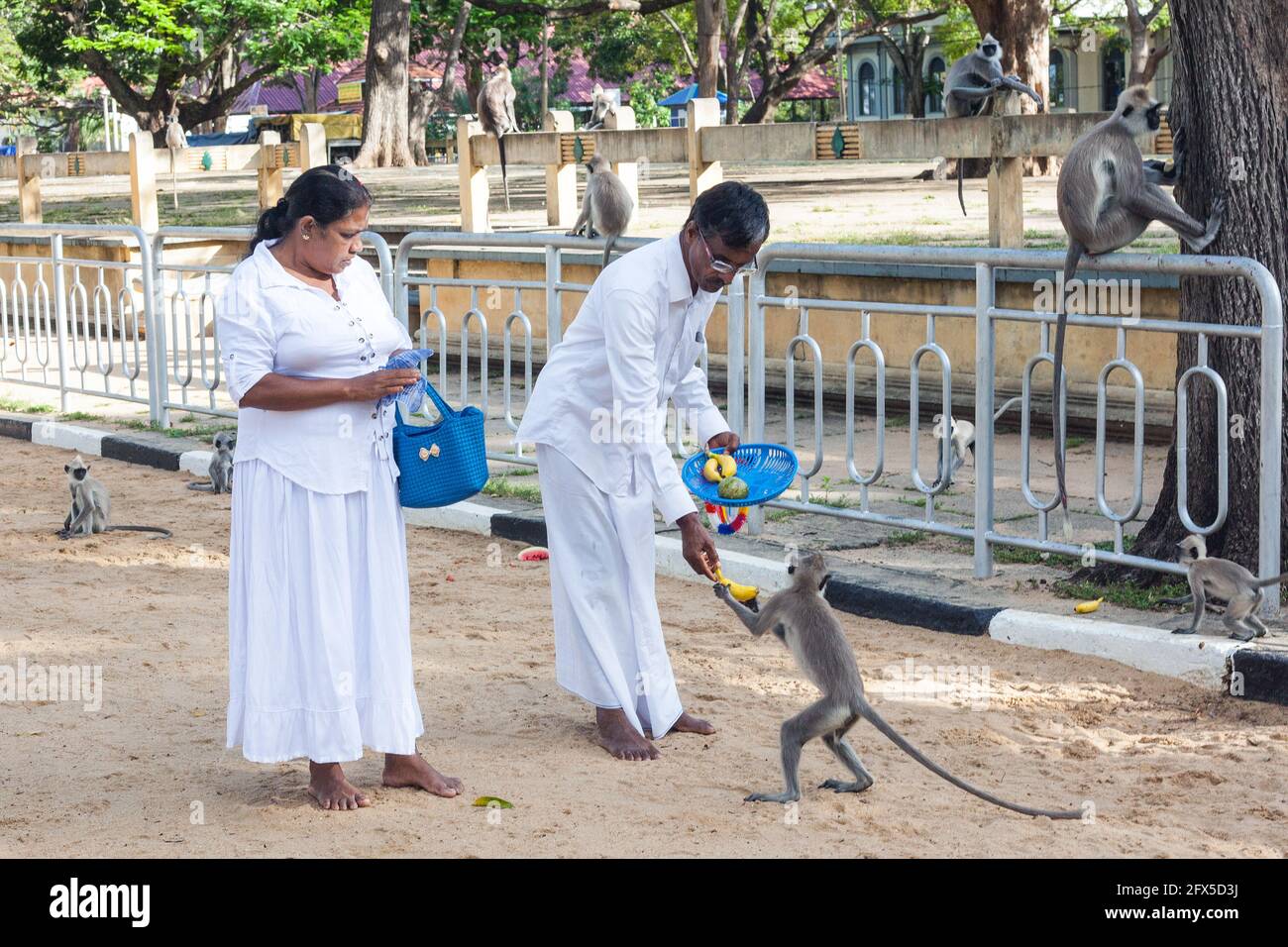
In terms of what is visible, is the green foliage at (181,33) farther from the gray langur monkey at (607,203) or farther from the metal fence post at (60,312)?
the gray langur monkey at (607,203)

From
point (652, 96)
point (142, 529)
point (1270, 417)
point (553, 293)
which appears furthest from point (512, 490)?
point (652, 96)

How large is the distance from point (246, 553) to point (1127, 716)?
2.99 m

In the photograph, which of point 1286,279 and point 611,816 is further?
point 1286,279

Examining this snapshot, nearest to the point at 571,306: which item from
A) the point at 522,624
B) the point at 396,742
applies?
the point at 522,624

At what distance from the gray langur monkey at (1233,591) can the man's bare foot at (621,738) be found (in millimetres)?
2138

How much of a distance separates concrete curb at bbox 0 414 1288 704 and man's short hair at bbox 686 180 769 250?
2.36m

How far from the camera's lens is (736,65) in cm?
3884

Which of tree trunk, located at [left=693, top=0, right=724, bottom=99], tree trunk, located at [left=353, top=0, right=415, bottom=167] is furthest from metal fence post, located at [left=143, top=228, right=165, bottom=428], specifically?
tree trunk, located at [left=693, top=0, right=724, bottom=99]

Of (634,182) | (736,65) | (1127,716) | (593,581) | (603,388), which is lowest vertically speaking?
(1127,716)

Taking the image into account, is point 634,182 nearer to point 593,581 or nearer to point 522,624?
point 522,624

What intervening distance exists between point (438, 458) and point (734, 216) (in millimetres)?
1106

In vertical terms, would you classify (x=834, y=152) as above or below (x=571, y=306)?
above

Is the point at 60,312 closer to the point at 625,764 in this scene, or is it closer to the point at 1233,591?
the point at 625,764

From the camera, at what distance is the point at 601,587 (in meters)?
5.01
